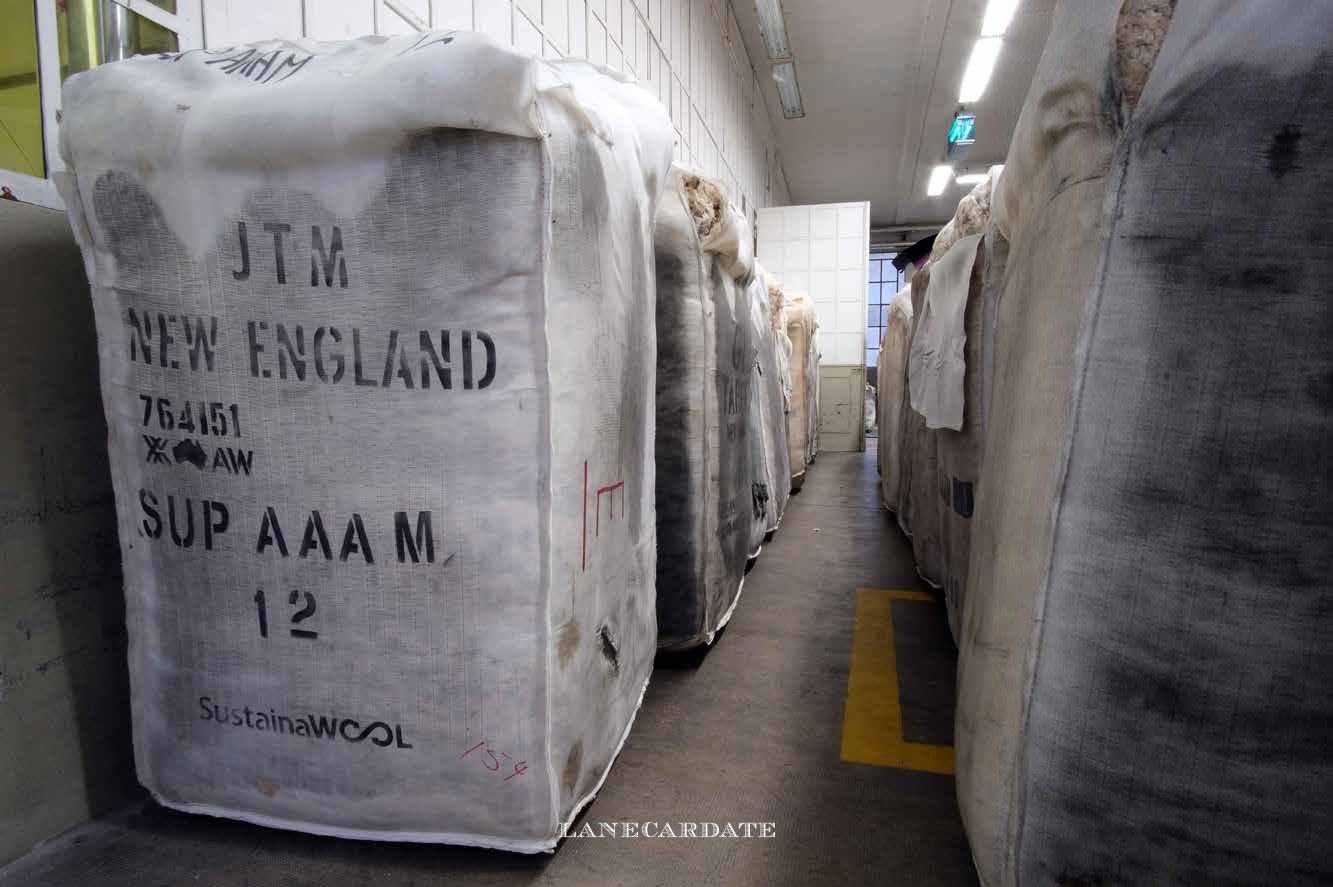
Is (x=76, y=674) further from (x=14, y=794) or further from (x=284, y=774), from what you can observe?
(x=284, y=774)

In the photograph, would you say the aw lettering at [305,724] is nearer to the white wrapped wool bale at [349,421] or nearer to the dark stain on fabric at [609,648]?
the white wrapped wool bale at [349,421]

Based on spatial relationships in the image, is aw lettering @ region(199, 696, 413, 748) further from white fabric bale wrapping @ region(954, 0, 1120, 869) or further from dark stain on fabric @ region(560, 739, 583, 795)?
white fabric bale wrapping @ region(954, 0, 1120, 869)

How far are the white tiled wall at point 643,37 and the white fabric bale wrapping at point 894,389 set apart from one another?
34.8 inches

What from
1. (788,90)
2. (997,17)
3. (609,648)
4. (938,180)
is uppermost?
(997,17)

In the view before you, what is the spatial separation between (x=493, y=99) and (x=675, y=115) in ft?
10.4

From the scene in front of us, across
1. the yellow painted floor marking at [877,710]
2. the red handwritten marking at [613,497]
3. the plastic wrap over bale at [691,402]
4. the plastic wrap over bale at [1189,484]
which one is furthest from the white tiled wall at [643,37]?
the yellow painted floor marking at [877,710]

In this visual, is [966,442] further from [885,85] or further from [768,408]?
[885,85]

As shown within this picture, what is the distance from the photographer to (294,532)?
0.87m

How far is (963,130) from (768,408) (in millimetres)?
6280

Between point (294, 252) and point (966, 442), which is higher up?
point (294, 252)

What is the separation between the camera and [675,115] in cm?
362

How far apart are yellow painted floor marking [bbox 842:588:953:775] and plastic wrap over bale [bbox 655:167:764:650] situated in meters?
0.34

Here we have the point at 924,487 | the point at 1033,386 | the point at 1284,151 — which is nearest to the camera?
the point at 1284,151

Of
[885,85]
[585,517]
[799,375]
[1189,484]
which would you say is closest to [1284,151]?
[1189,484]
